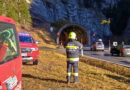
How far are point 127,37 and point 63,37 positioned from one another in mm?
26442

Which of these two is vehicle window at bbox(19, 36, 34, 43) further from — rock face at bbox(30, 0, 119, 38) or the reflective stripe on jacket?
rock face at bbox(30, 0, 119, 38)

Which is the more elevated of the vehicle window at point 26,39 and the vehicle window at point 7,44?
the vehicle window at point 26,39

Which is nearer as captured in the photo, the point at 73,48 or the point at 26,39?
the point at 73,48

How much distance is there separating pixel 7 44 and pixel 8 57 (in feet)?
0.85

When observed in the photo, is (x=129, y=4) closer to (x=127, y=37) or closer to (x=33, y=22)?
(x=127, y=37)

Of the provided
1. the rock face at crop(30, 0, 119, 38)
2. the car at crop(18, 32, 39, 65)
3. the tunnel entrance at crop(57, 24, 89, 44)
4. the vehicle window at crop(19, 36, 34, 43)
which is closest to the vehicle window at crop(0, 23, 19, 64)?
the car at crop(18, 32, 39, 65)

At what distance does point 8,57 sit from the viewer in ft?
14.1

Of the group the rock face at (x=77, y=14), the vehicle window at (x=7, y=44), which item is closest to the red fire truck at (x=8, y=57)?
the vehicle window at (x=7, y=44)

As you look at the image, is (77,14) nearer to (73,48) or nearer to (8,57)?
(73,48)

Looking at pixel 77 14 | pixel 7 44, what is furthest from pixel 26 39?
pixel 77 14

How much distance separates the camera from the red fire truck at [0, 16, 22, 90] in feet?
12.8

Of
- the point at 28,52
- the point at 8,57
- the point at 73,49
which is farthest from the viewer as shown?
the point at 28,52

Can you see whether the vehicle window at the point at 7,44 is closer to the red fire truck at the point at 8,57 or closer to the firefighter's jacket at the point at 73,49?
the red fire truck at the point at 8,57

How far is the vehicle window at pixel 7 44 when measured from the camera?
411 cm
